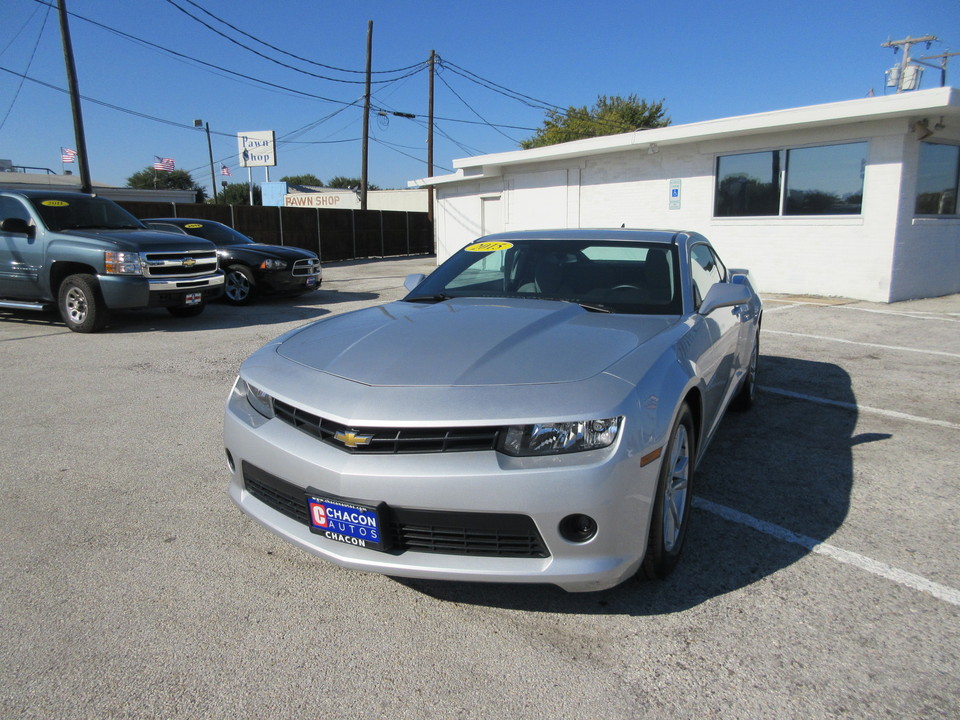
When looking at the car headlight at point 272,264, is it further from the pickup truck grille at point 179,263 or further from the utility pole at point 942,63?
the utility pole at point 942,63

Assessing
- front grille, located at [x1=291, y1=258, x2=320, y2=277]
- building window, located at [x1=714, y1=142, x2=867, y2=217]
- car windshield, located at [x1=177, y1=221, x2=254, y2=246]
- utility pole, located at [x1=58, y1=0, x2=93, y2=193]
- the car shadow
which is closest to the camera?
the car shadow

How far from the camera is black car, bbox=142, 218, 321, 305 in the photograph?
1168 cm

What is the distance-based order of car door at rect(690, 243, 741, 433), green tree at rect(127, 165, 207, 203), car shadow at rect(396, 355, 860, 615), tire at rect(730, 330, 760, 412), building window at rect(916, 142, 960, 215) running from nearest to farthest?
car shadow at rect(396, 355, 860, 615) < car door at rect(690, 243, 741, 433) < tire at rect(730, 330, 760, 412) < building window at rect(916, 142, 960, 215) < green tree at rect(127, 165, 207, 203)

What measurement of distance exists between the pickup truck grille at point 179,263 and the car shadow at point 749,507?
7.43 m

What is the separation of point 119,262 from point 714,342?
7860 millimetres

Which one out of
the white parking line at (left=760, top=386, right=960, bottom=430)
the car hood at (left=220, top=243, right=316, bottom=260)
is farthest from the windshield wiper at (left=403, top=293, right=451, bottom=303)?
the car hood at (left=220, top=243, right=316, bottom=260)

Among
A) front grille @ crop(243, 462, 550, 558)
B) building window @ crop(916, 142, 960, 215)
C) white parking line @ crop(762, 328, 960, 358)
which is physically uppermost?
building window @ crop(916, 142, 960, 215)

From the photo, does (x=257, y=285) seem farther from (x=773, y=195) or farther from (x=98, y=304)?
(x=773, y=195)

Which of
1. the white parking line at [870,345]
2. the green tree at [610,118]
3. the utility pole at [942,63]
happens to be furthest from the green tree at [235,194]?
the white parking line at [870,345]

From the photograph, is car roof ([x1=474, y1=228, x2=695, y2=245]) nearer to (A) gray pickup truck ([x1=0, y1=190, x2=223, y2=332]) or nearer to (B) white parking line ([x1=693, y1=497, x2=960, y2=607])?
(B) white parking line ([x1=693, y1=497, x2=960, y2=607])

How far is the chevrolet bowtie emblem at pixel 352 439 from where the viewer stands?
2.31 meters

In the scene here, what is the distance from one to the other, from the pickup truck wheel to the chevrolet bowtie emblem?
7712 millimetres

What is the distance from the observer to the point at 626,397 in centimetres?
231

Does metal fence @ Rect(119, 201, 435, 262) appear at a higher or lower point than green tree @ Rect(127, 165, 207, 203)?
lower
